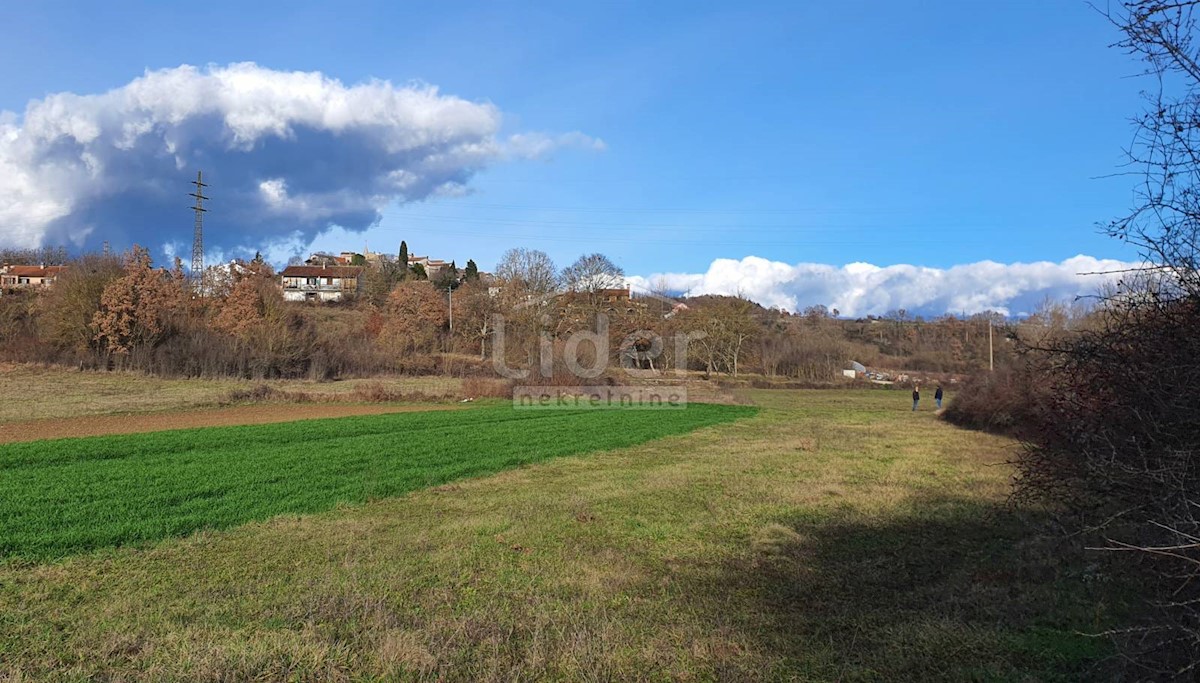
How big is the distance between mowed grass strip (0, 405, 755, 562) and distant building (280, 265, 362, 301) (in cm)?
7770

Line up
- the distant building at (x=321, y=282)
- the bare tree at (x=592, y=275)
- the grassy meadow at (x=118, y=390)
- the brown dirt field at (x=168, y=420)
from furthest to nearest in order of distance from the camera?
the distant building at (x=321, y=282)
the bare tree at (x=592, y=275)
the grassy meadow at (x=118, y=390)
the brown dirt field at (x=168, y=420)

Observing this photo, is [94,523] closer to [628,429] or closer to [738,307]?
[628,429]

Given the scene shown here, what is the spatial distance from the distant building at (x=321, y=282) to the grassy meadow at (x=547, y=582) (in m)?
87.0

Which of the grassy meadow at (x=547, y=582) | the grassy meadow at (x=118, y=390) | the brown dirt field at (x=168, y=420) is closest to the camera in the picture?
the grassy meadow at (x=547, y=582)

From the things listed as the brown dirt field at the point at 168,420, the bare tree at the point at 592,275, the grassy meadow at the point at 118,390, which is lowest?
the brown dirt field at the point at 168,420

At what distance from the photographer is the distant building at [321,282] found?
97750 mm

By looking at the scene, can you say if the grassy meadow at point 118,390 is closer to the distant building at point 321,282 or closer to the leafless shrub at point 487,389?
the leafless shrub at point 487,389

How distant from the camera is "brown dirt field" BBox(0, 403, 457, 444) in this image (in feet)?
66.3

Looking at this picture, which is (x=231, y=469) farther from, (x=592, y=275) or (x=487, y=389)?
(x=592, y=275)

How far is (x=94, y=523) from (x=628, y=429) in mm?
18330

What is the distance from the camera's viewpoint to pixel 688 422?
97.8ft

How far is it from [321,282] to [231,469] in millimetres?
94037

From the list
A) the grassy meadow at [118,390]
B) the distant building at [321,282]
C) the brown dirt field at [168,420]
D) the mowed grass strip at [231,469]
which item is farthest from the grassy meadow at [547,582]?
the distant building at [321,282]

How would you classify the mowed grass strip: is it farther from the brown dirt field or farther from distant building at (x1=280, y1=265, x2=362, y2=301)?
distant building at (x1=280, y1=265, x2=362, y2=301)
